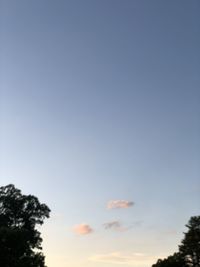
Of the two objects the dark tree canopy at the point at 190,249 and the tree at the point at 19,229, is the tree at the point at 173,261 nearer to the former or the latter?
the dark tree canopy at the point at 190,249

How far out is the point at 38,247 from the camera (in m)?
79.4

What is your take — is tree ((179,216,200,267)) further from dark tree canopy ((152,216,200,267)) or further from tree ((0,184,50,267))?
tree ((0,184,50,267))

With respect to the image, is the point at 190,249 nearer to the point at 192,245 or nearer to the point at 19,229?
the point at 192,245

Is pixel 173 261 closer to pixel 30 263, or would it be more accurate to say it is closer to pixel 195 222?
pixel 195 222

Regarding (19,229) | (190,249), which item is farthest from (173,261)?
(19,229)

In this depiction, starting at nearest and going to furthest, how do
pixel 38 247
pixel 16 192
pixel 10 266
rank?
pixel 10 266
pixel 38 247
pixel 16 192

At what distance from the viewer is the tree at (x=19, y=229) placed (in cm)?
6512

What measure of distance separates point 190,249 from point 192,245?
39.8 inches

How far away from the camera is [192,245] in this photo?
306ft

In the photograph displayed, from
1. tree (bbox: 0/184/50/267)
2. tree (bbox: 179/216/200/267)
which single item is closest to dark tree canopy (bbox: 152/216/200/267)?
tree (bbox: 179/216/200/267)

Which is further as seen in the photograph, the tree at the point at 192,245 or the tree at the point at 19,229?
the tree at the point at 192,245

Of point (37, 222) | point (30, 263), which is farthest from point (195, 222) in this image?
point (30, 263)

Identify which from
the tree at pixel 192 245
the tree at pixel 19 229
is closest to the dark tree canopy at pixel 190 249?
the tree at pixel 192 245

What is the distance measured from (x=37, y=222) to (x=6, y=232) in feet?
66.7
